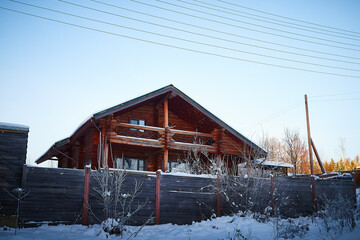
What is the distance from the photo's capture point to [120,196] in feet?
30.5

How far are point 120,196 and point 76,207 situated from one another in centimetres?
131

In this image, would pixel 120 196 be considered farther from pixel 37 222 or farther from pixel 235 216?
pixel 235 216

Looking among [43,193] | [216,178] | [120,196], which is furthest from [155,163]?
[43,193]

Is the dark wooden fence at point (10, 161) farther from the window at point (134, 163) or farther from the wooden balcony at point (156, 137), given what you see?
the window at point (134, 163)

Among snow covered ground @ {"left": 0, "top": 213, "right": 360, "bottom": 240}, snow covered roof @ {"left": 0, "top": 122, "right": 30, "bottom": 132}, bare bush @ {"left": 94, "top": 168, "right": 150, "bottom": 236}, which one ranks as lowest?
snow covered ground @ {"left": 0, "top": 213, "right": 360, "bottom": 240}

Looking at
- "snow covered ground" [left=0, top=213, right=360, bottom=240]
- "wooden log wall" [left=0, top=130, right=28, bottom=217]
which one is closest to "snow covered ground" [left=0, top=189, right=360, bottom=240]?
"snow covered ground" [left=0, top=213, right=360, bottom=240]

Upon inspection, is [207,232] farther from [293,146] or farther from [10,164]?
[293,146]

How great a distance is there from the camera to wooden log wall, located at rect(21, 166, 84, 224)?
8.22m

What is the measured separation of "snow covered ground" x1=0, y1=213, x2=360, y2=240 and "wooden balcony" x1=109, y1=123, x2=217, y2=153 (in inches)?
244

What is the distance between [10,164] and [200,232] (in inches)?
226

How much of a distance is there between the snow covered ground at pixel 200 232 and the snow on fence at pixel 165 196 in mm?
394

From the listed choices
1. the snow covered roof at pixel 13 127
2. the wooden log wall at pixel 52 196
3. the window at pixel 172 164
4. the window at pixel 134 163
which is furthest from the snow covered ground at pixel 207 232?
the window at pixel 172 164

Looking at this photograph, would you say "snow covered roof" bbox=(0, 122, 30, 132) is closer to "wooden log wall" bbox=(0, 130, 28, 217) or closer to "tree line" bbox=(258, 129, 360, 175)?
"wooden log wall" bbox=(0, 130, 28, 217)

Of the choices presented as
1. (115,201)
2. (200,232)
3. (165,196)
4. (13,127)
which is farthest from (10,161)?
(200,232)
